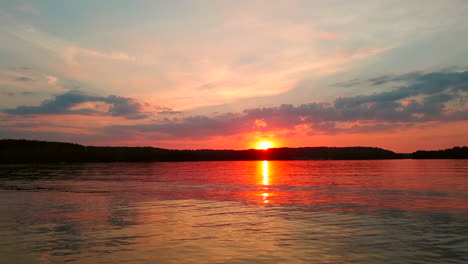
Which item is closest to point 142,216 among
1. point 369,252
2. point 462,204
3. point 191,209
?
point 191,209

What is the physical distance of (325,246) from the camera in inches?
694

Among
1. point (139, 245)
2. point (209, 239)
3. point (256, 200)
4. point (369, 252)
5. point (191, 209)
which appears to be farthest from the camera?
point (256, 200)

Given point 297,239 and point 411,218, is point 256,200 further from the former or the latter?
point 297,239

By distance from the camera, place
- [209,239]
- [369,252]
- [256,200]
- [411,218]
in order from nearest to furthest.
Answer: [369,252], [209,239], [411,218], [256,200]

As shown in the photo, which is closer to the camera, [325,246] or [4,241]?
[325,246]

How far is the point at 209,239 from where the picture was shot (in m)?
19.3

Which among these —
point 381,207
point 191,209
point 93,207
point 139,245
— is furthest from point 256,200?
point 139,245

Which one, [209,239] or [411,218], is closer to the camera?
[209,239]

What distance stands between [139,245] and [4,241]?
6849mm

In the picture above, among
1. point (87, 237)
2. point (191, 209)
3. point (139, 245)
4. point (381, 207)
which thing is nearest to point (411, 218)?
point (381, 207)

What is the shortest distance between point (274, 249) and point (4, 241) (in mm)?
13094

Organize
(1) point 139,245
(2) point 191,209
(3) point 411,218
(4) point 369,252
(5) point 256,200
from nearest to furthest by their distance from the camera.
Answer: (4) point 369,252 → (1) point 139,245 → (3) point 411,218 → (2) point 191,209 → (5) point 256,200

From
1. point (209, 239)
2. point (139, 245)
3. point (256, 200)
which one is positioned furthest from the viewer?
point (256, 200)

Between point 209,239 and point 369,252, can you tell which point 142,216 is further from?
point 369,252
